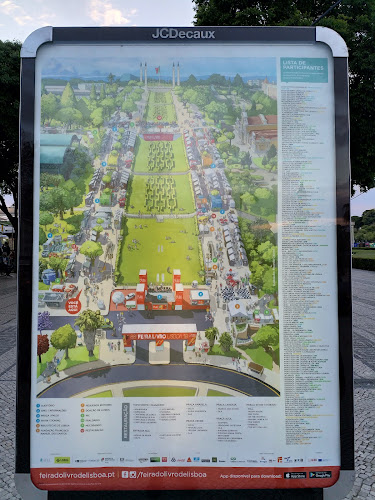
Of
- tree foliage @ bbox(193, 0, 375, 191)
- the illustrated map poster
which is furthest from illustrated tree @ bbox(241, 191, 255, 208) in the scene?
tree foliage @ bbox(193, 0, 375, 191)

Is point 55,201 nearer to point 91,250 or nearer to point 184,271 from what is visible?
point 91,250

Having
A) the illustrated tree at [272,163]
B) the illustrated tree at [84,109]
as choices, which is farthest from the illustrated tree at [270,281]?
the illustrated tree at [84,109]

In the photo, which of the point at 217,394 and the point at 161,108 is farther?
the point at 161,108

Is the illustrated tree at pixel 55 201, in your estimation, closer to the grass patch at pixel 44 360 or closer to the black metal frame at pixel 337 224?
the black metal frame at pixel 337 224

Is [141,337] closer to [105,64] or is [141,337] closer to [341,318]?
[341,318]

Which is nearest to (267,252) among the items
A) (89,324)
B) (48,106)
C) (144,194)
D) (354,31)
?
(144,194)

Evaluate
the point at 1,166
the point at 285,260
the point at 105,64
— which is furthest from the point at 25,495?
the point at 1,166
